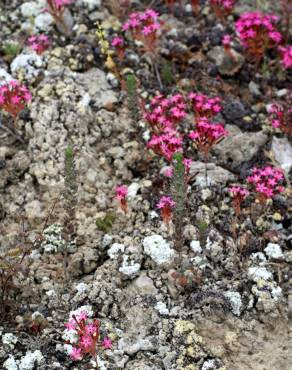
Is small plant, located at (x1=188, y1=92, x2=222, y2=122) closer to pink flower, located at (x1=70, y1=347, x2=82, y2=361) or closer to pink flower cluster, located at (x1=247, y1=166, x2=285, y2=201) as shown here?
pink flower cluster, located at (x1=247, y1=166, x2=285, y2=201)

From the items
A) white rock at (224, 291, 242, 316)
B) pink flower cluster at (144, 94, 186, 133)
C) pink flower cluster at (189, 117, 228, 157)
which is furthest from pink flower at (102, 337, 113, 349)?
pink flower cluster at (144, 94, 186, 133)

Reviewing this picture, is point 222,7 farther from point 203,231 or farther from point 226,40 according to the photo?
point 203,231

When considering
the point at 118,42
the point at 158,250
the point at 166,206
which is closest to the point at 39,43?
the point at 118,42

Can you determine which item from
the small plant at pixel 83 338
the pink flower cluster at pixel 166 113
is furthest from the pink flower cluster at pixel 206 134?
the small plant at pixel 83 338

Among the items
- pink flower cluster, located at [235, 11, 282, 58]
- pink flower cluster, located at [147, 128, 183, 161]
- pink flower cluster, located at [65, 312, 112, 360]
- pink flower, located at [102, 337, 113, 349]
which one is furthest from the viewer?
pink flower cluster, located at [235, 11, 282, 58]

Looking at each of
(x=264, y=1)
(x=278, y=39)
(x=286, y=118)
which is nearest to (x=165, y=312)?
(x=286, y=118)

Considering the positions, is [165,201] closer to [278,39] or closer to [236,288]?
[236,288]
